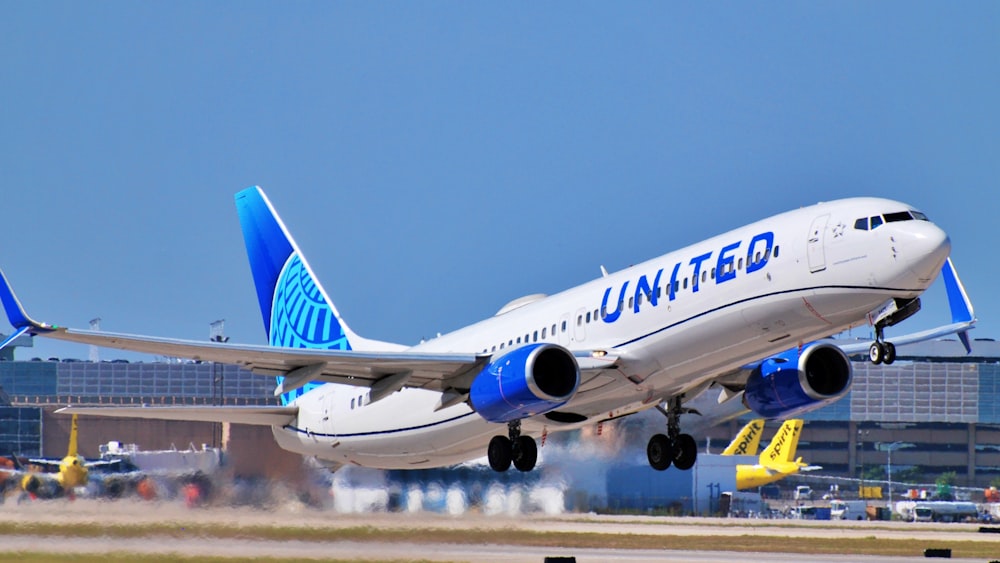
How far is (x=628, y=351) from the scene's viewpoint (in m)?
30.7

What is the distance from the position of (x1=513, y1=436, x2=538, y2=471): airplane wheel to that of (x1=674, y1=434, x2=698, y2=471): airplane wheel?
440cm

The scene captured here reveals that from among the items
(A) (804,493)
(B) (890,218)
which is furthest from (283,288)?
(A) (804,493)

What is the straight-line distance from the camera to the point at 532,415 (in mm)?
31016

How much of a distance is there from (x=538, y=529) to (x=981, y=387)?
3700 inches

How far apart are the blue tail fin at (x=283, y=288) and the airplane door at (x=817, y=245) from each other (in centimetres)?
1651

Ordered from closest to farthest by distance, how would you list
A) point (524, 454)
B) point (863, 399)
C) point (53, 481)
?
1. point (524, 454)
2. point (53, 481)
3. point (863, 399)

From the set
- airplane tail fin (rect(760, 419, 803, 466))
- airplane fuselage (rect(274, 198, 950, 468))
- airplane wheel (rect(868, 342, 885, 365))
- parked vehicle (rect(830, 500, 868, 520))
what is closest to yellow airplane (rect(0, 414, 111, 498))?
airplane fuselage (rect(274, 198, 950, 468))

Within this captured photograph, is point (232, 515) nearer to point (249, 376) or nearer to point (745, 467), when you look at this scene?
point (745, 467)

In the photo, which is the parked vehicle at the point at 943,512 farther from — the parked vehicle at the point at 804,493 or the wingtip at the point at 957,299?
the wingtip at the point at 957,299

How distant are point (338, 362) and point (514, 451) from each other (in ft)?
15.0

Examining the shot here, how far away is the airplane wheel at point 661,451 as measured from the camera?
35.5 meters

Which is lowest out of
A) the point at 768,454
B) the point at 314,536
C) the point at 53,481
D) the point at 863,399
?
the point at 314,536

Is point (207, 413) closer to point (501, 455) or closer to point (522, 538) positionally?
point (501, 455)

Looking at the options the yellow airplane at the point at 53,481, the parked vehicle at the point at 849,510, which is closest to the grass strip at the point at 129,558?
the yellow airplane at the point at 53,481
